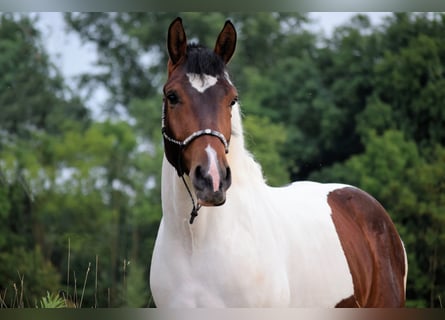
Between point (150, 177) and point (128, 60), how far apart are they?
2.82 metres

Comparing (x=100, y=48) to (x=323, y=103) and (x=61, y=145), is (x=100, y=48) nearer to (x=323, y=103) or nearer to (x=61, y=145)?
(x=61, y=145)

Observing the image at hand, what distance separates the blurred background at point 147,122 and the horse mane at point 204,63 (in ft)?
32.5

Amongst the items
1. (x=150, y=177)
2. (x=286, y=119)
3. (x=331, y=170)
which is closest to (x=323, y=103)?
(x=286, y=119)

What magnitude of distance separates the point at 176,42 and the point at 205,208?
2.26ft

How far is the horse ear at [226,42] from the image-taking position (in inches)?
122

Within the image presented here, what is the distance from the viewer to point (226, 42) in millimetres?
3127

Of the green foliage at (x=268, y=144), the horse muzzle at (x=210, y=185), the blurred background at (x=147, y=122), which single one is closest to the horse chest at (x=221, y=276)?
the horse muzzle at (x=210, y=185)

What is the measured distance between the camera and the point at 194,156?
111 inches

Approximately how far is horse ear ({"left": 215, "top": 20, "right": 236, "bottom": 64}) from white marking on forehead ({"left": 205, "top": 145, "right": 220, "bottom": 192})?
1.74 feet

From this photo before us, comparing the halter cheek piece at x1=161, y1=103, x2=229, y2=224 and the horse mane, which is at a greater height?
the horse mane

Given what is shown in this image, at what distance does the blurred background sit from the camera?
13.7 metres

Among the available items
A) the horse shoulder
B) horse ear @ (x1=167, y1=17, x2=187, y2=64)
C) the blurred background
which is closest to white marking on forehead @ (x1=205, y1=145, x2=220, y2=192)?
horse ear @ (x1=167, y1=17, x2=187, y2=64)

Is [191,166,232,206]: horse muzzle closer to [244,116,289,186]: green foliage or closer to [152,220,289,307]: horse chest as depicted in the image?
[152,220,289,307]: horse chest

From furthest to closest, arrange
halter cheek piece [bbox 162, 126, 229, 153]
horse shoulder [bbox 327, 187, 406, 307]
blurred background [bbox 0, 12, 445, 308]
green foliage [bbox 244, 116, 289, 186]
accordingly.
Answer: blurred background [bbox 0, 12, 445, 308], green foliage [bbox 244, 116, 289, 186], horse shoulder [bbox 327, 187, 406, 307], halter cheek piece [bbox 162, 126, 229, 153]
